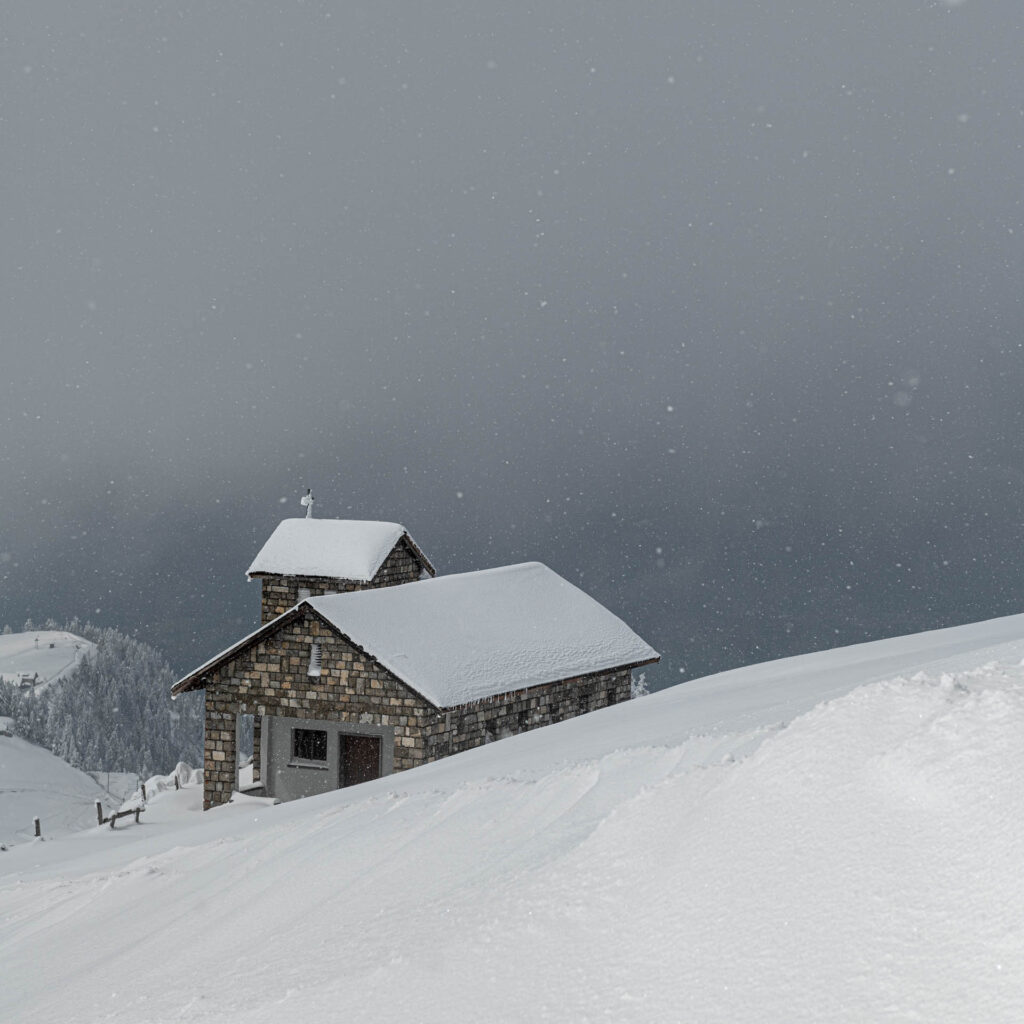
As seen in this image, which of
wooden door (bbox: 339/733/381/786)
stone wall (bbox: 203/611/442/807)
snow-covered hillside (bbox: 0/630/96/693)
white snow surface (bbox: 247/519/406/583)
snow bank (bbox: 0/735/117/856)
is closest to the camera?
stone wall (bbox: 203/611/442/807)

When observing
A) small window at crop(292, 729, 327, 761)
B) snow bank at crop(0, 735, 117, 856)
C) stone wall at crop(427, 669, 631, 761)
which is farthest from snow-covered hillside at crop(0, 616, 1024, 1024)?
snow bank at crop(0, 735, 117, 856)

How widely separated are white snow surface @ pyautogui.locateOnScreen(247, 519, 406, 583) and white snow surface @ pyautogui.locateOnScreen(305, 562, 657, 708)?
439cm

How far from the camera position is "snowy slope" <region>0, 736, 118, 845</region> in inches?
2547

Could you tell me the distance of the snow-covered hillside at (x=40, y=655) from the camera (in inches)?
4328

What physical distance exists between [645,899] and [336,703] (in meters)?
16.3

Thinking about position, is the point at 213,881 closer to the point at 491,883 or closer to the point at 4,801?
the point at 491,883

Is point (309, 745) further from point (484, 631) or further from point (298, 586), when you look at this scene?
point (298, 586)

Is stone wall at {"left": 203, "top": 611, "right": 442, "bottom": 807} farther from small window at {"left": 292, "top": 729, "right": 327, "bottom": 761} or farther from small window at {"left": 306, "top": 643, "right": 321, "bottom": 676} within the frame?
small window at {"left": 292, "top": 729, "right": 327, "bottom": 761}

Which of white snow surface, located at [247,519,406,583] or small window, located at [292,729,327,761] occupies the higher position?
white snow surface, located at [247,519,406,583]

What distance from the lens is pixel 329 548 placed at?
2970cm

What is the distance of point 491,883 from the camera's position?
17.5 ft

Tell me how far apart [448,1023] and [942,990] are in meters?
Result: 1.79

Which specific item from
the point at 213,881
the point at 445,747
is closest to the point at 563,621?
the point at 445,747

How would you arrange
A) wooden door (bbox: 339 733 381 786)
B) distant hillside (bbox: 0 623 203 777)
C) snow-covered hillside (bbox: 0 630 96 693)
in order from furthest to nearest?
snow-covered hillside (bbox: 0 630 96 693), distant hillside (bbox: 0 623 203 777), wooden door (bbox: 339 733 381 786)
